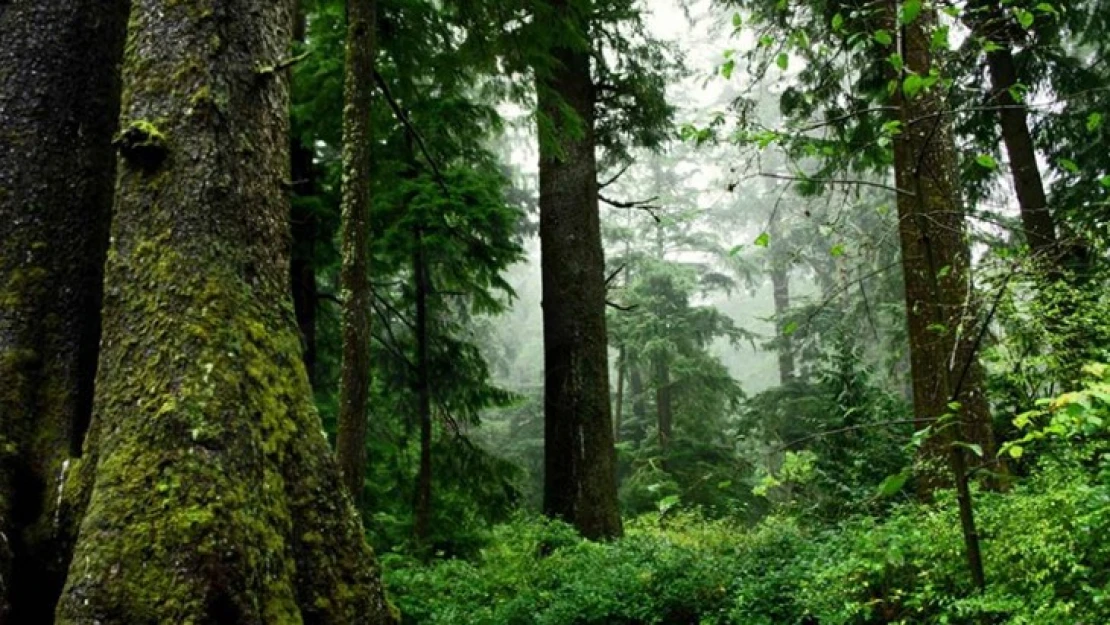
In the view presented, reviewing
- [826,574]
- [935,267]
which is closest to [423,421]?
[826,574]

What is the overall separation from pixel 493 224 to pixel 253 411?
5.58 m

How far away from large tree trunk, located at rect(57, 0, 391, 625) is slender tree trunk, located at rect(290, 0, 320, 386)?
448 cm

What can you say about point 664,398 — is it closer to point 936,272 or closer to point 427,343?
point 427,343

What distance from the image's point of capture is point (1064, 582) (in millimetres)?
3336

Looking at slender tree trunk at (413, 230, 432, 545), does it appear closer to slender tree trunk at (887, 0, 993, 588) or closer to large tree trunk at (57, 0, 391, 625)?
large tree trunk at (57, 0, 391, 625)

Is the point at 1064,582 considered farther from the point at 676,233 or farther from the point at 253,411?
the point at 676,233

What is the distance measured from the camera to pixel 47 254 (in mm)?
3248

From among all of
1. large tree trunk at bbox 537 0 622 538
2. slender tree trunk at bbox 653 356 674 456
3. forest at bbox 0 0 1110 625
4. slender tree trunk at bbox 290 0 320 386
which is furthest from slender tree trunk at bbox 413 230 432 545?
slender tree trunk at bbox 653 356 674 456

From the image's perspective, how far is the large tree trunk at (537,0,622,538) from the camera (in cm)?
843

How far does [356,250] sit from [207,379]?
2171mm

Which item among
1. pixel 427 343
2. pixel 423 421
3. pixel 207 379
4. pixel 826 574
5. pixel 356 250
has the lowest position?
pixel 826 574

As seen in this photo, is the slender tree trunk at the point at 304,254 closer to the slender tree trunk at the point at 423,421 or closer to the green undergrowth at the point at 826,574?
the slender tree trunk at the point at 423,421

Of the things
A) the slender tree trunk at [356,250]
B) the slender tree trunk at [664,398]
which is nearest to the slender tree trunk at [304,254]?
the slender tree trunk at [356,250]

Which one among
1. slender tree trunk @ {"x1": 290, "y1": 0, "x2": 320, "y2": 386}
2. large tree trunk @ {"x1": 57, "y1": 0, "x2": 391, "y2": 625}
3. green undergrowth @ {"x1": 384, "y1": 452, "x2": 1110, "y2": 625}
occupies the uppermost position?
slender tree trunk @ {"x1": 290, "y1": 0, "x2": 320, "y2": 386}
